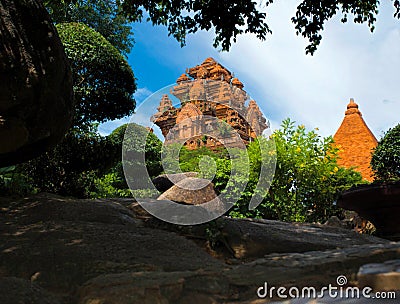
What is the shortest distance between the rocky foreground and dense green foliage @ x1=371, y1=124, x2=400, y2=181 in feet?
14.3

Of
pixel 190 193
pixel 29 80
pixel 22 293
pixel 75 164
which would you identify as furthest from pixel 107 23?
pixel 22 293

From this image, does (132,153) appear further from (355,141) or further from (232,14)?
(355,141)

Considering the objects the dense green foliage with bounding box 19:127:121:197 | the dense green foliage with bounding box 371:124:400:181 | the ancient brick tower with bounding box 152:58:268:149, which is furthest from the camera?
the dense green foliage with bounding box 371:124:400:181

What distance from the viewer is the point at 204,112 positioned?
34.6ft

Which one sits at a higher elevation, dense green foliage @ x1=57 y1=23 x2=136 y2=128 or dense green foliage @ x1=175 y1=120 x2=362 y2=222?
dense green foliage @ x1=57 y1=23 x2=136 y2=128

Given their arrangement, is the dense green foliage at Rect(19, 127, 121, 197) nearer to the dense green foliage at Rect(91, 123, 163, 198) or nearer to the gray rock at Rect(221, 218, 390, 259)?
the dense green foliage at Rect(91, 123, 163, 198)

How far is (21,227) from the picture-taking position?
4953 millimetres

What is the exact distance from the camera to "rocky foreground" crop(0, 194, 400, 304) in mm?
3010

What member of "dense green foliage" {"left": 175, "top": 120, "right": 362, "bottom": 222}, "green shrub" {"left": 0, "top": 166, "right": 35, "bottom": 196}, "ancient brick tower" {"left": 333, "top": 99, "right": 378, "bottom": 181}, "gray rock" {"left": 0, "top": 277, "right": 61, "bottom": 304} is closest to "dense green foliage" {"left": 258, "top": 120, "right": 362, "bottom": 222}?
"dense green foliage" {"left": 175, "top": 120, "right": 362, "bottom": 222}

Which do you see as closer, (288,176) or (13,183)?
(13,183)

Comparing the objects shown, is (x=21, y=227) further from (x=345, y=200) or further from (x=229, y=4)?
(x=345, y=200)

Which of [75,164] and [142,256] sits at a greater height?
[75,164]

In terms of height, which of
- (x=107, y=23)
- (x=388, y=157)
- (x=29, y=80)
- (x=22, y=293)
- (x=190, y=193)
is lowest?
(x=22, y=293)

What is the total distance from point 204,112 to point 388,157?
5.14 m
